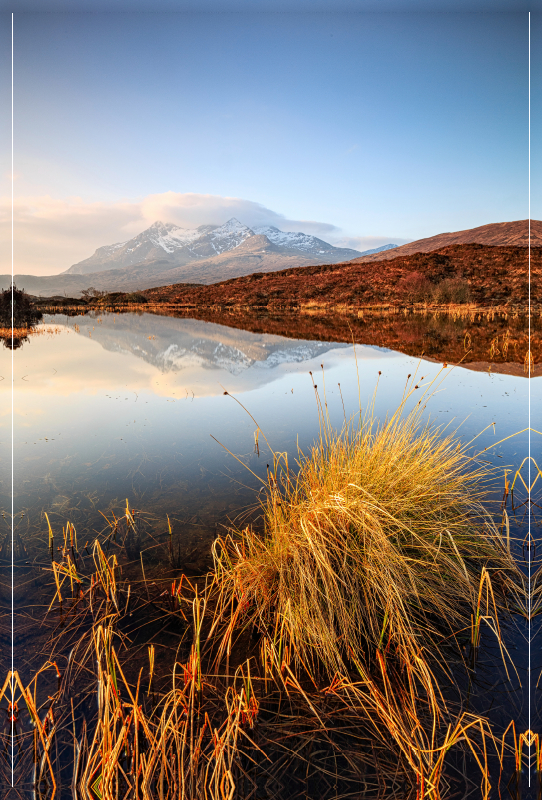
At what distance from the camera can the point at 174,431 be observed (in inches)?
214

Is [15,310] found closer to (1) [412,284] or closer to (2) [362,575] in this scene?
(2) [362,575]

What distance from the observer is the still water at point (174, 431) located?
10.4 ft

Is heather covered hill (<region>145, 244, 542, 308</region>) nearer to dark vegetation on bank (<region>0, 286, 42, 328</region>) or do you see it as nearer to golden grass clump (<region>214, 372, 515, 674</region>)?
dark vegetation on bank (<region>0, 286, 42, 328</region>)

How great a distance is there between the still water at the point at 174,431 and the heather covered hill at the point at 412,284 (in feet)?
77.9

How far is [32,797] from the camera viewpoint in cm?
145

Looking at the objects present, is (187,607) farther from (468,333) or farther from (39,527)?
(468,333)

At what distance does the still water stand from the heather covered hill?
77.9 ft

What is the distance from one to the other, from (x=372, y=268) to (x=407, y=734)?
45.3m

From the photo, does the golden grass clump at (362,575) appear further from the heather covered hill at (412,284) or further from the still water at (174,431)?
the heather covered hill at (412,284)

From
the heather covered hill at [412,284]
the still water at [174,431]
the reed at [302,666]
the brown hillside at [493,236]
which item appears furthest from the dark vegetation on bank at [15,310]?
the brown hillside at [493,236]

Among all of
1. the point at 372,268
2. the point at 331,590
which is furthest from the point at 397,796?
the point at 372,268

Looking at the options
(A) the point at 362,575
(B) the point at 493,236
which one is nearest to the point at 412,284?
(A) the point at 362,575

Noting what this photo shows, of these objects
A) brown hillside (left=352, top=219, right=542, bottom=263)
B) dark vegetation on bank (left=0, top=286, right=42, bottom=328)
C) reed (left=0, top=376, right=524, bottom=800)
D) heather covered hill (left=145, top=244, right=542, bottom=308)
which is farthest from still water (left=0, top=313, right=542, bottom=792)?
brown hillside (left=352, top=219, right=542, bottom=263)

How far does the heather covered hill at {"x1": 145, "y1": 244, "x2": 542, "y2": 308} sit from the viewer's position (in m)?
31.0
